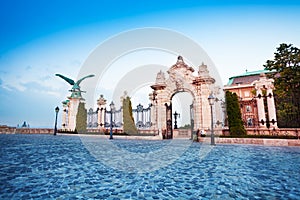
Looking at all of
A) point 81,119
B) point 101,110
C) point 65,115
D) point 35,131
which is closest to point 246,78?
point 101,110

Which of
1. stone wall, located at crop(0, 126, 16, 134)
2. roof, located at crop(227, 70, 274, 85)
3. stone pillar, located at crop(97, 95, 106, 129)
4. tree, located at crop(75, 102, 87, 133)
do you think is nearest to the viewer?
stone pillar, located at crop(97, 95, 106, 129)

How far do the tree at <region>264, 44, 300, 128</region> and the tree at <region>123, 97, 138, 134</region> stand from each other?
14.9 m

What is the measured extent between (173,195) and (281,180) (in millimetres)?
2653

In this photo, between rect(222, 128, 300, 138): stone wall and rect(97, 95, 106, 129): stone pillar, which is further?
rect(97, 95, 106, 129): stone pillar

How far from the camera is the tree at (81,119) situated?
25811 millimetres

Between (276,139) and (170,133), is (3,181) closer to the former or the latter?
(276,139)

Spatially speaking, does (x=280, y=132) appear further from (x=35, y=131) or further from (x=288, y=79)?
(x=35, y=131)

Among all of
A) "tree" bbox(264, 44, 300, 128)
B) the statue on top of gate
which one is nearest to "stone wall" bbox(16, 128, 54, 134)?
the statue on top of gate

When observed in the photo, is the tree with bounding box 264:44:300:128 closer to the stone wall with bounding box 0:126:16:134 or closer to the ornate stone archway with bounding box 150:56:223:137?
the ornate stone archway with bounding box 150:56:223:137

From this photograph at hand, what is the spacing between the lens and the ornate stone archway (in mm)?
16469

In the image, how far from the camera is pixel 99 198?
2.82 meters

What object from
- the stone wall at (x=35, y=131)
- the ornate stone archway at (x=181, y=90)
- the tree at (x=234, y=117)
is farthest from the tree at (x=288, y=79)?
the stone wall at (x=35, y=131)

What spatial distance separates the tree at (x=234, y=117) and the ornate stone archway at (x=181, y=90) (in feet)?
6.12

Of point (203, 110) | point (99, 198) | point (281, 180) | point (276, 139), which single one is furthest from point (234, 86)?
point (99, 198)
